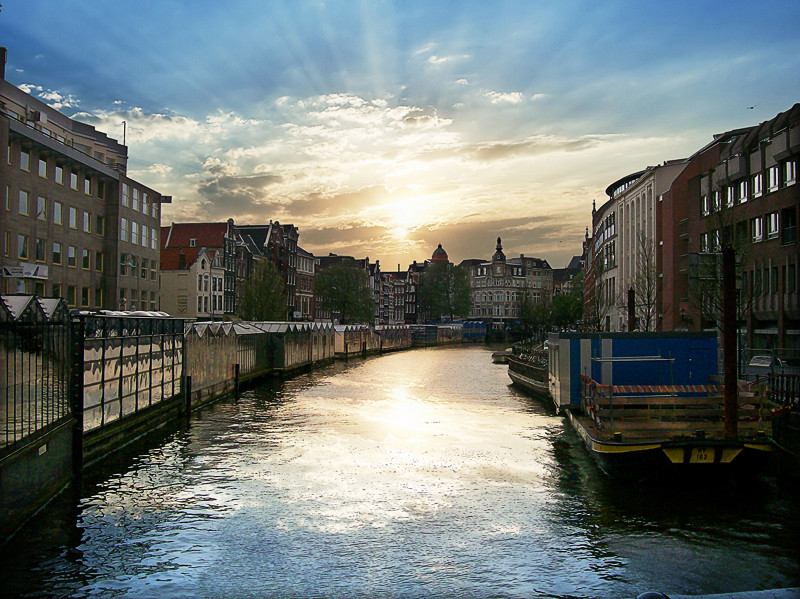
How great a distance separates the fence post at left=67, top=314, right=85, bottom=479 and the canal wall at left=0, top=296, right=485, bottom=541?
0.02m


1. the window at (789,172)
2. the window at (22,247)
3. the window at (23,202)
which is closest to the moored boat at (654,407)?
the window at (789,172)

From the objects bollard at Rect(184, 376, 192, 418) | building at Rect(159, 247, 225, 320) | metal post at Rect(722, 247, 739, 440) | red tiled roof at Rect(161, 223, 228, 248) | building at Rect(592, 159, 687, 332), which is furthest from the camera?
red tiled roof at Rect(161, 223, 228, 248)

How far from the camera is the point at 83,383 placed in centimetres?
1845

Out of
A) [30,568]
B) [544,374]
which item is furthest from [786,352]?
[30,568]

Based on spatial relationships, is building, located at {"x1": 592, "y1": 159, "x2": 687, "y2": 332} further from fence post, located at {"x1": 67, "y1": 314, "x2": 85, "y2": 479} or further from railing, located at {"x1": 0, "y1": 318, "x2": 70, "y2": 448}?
railing, located at {"x1": 0, "y1": 318, "x2": 70, "y2": 448}

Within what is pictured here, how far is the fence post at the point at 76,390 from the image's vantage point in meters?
17.5

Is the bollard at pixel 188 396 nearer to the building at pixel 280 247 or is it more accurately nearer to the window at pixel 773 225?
the window at pixel 773 225

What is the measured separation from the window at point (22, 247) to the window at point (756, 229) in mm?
43164

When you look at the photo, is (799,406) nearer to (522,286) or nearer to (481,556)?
(481,556)

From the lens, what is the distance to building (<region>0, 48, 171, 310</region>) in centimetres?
4400

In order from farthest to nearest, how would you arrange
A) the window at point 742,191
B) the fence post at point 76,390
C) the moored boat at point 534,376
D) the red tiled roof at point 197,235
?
the red tiled roof at point 197,235 → the window at point 742,191 → the moored boat at point 534,376 → the fence post at point 76,390

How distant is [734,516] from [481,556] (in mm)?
5612

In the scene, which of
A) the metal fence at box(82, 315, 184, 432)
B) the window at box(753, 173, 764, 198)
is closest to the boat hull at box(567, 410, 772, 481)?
the metal fence at box(82, 315, 184, 432)

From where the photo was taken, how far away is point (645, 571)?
37.4 ft
